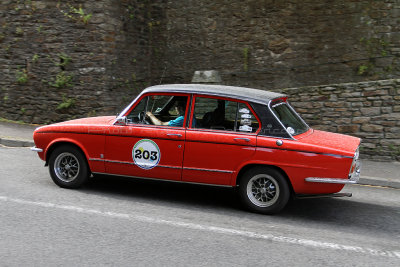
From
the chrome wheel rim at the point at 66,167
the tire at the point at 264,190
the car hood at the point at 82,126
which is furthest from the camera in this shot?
the chrome wheel rim at the point at 66,167

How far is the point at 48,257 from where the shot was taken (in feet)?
13.4

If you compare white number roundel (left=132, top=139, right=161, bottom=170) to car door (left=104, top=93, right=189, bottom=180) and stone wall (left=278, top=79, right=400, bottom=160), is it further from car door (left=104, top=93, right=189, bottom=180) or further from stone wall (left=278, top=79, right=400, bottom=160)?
stone wall (left=278, top=79, right=400, bottom=160)

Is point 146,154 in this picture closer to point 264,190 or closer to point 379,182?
point 264,190

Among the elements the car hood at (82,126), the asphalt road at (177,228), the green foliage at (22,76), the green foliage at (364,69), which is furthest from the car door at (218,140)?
the green foliage at (22,76)

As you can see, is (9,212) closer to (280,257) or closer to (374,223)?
(280,257)

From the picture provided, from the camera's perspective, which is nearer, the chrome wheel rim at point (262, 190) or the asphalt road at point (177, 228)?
the asphalt road at point (177, 228)

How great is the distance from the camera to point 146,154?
602 cm

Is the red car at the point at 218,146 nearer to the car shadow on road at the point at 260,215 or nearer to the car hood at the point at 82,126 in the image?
the car hood at the point at 82,126

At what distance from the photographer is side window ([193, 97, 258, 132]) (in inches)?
229

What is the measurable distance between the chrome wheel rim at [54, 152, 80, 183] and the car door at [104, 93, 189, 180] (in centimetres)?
63

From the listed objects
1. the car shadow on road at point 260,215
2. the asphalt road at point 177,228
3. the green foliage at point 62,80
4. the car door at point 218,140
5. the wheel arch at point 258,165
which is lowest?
the asphalt road at point 177,228

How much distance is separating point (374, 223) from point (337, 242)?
3.61ft

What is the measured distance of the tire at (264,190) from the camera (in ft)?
18.4

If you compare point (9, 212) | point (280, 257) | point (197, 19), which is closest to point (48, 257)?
point (9, 212)
